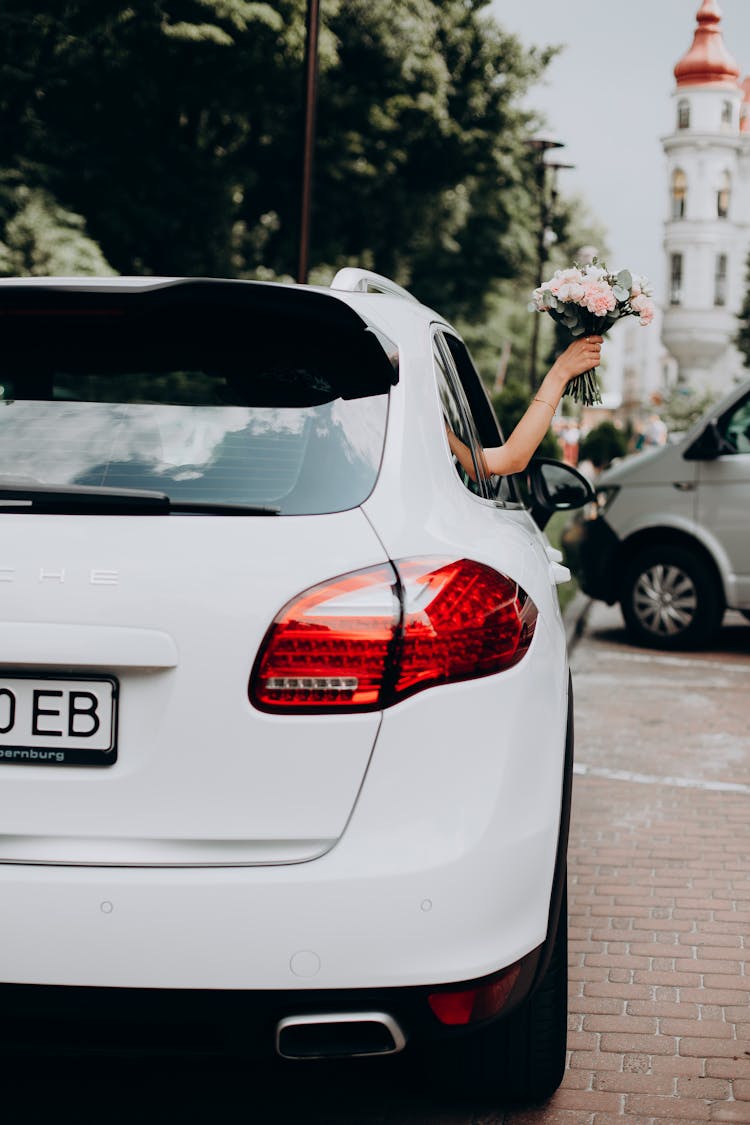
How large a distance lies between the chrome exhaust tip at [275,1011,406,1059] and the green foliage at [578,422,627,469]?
1516 inches

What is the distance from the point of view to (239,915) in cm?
247

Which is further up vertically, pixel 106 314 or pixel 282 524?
pixel 106 314

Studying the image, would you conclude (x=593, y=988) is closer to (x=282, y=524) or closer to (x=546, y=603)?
(x=546, y=603)

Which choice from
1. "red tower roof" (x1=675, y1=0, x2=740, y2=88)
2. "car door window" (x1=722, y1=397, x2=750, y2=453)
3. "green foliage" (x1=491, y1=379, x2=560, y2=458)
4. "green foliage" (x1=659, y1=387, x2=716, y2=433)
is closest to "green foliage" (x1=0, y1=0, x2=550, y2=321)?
"green foliage" (x1=491, y1=379, x2=560, y2=458)

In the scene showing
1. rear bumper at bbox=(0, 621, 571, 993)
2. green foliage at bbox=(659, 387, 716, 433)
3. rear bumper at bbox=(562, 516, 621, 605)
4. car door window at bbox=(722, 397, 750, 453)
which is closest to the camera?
rear bumper at bbox=(0, 621, 571, 993)

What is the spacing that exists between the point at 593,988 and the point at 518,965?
59.2 inches

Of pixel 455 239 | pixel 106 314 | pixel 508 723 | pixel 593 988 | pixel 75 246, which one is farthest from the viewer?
pixel 455 239

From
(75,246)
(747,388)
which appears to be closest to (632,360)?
(75,246)

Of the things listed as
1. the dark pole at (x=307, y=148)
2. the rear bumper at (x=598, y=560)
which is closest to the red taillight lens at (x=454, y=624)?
the rear bumper at (x=598, y=560)

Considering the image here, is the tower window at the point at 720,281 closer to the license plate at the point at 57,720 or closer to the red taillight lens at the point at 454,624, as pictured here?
the red taillight lens at the point at 454,624

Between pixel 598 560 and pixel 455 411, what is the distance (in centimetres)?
805

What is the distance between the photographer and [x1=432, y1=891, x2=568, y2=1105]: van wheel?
10.2 ft

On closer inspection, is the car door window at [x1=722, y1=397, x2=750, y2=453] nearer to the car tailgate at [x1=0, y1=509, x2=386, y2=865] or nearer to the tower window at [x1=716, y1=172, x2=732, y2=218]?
the car tailgate at [x1=0, y1=509, x2=386, y2=865]

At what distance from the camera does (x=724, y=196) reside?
95.1 m
